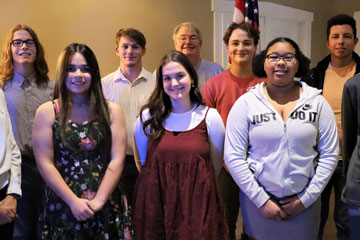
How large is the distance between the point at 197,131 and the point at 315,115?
0.60 metres

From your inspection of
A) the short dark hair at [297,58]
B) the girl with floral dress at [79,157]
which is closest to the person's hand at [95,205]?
the girl with floral dress at [79,157]

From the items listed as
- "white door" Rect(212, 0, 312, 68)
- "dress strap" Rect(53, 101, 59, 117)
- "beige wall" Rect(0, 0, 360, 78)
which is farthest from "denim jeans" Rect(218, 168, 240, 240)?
"white door" Rect(212, 0, 312, 68)

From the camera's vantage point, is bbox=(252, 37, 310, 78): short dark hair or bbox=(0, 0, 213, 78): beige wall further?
bbox=(0, 0, 213, 78): beige wall

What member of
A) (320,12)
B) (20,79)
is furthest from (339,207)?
(320,12)

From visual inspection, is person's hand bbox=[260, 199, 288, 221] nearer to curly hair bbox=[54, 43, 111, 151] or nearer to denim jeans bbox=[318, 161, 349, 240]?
denim jeans bbox=[318, 161, 349, 240]

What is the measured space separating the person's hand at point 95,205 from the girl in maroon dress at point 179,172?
0.64 feet

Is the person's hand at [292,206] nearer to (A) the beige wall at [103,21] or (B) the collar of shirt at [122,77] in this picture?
(B) the collar of shirt at [122,77]

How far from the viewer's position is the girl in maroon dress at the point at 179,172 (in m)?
1.92

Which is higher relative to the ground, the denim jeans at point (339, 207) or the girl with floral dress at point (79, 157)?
the girl with floral dress at point (79, 157)

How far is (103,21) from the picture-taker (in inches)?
151

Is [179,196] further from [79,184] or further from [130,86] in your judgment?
[130,86]

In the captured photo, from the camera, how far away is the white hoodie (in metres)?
1.91

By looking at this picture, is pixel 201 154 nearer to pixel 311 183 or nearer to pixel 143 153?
pixel 143 153

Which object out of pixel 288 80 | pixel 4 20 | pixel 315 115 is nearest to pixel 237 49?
pixel 288 80
